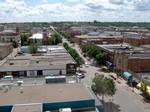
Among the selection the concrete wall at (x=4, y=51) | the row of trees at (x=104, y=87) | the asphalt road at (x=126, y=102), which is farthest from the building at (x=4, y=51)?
the row of trees at (x=104, y=87)

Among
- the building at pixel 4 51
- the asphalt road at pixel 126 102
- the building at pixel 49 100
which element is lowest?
the asphalt road at pixel 126 102

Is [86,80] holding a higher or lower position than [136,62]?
lower

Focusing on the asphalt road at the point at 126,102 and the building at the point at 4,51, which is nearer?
the asphalt road at the point at 126,102

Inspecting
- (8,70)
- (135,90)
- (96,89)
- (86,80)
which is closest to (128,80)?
(135,90)

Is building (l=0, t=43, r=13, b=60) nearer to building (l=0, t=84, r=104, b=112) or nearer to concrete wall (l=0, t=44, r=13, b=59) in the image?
concrete wall (l=0, t=44, r=13, b=59)

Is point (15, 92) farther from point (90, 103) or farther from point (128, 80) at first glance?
point (128, 80)

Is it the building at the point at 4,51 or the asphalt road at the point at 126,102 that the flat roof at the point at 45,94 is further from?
the building at the point at 4,51

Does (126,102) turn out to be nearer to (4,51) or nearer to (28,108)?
(28,108)
